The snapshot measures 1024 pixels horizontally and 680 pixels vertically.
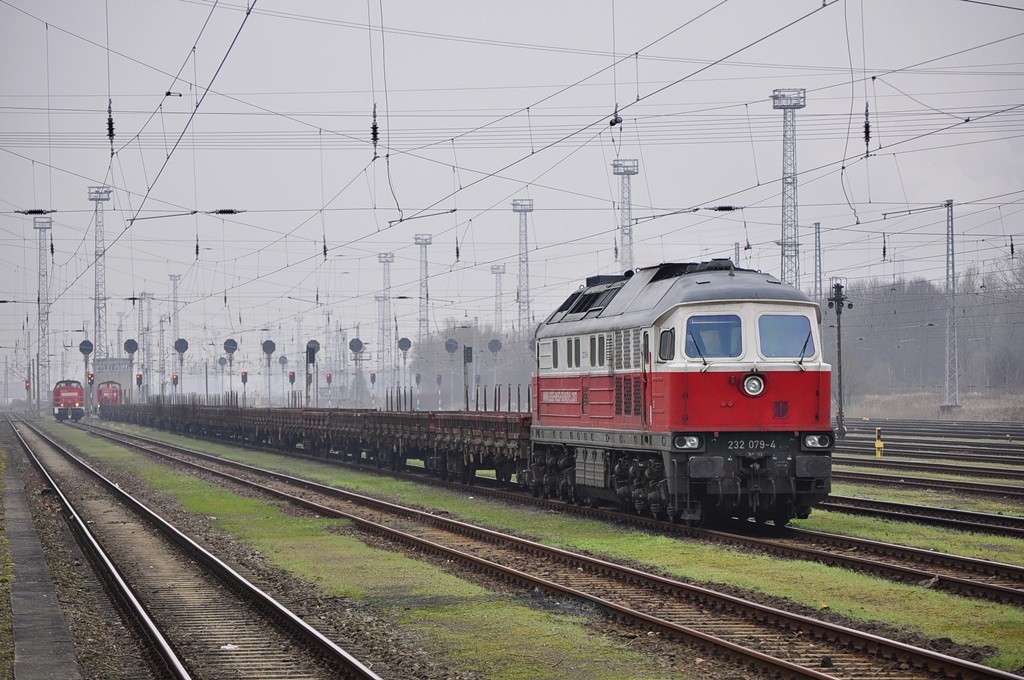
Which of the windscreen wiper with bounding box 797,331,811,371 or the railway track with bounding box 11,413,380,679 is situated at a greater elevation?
the windscreen wiper with bounding box 797,331,811,371

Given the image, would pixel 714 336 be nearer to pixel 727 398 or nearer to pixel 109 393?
pixel 727 398

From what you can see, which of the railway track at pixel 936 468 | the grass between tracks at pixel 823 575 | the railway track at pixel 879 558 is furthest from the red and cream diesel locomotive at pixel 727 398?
the railway track at pixel 936 468

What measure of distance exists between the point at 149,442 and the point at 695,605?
185 feet

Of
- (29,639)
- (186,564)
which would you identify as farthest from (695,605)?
(186,564)

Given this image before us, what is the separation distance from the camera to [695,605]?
1457 cm

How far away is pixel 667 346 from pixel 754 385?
64.0 inches

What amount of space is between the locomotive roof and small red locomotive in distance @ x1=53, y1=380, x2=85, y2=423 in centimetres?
9632

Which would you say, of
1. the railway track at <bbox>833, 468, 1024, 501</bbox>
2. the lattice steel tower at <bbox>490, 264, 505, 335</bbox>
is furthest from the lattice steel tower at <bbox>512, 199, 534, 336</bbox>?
the railway track at <bbox>833, 468, 1024, 501</bbox>

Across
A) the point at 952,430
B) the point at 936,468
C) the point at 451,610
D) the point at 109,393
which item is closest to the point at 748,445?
the point at 451,610

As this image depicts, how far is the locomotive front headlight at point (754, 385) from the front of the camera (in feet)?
67.6

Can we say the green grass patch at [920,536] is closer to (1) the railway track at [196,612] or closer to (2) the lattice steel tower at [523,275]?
(1) the railway track at [196,612]

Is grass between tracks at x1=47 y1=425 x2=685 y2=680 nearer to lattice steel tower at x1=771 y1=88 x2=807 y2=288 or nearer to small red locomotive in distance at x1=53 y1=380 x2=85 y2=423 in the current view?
lattice steel tower at x1=771 y1=88 x2=807 y2=288

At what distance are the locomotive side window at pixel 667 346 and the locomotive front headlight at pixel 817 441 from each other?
2707 mm

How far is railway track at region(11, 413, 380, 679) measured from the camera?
12.2 metres
